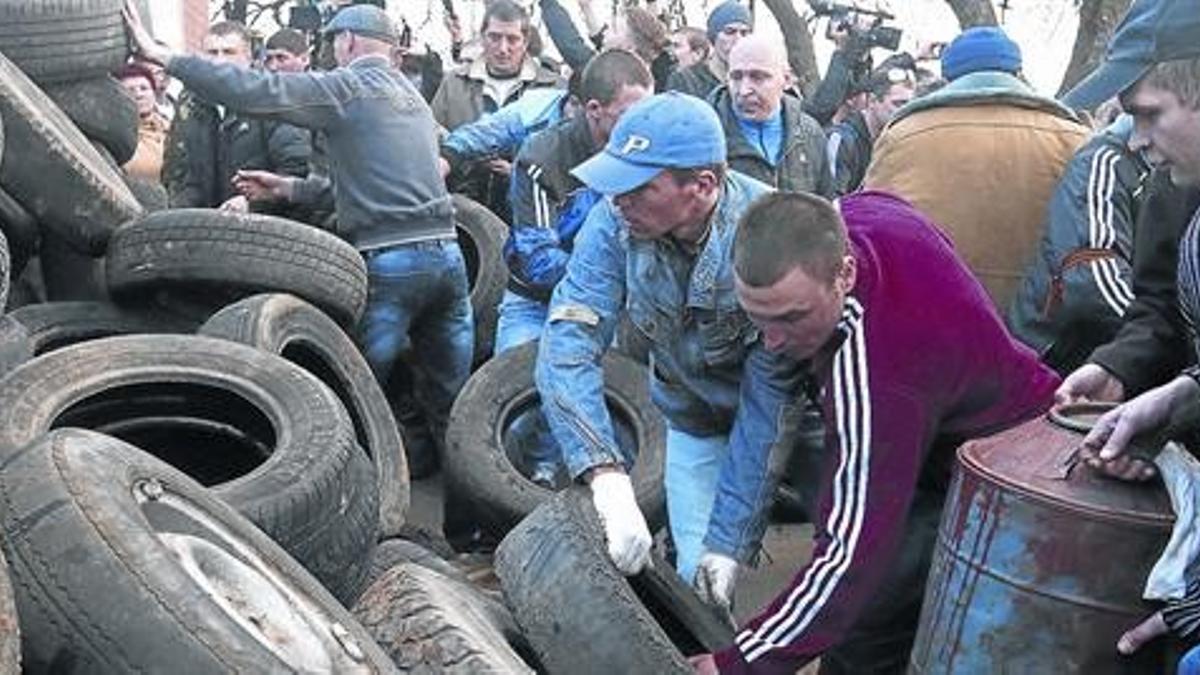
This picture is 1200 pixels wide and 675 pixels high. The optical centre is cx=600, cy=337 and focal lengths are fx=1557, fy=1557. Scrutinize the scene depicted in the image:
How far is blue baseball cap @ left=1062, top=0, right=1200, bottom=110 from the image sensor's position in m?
2.95

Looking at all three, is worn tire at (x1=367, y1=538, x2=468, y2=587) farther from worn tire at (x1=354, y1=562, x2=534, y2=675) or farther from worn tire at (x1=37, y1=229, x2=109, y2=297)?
worn tire at (x1=37, y1=229, x2=109, y2=297)

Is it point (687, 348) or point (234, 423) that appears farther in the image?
point (234, 423)

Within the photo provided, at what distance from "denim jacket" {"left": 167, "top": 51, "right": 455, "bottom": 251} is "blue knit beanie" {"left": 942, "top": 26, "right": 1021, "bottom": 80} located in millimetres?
2338

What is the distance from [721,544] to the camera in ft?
14.0

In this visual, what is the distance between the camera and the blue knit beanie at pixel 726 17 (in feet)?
28.7

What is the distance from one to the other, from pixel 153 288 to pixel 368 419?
3.08ft

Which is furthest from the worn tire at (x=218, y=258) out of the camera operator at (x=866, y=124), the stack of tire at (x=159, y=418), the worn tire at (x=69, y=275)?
the camera operator at (x=866, y=124)

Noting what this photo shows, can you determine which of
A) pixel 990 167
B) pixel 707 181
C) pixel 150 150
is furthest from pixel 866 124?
pixel 707 181

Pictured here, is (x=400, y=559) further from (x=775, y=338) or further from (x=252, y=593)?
(x=775, y=338)

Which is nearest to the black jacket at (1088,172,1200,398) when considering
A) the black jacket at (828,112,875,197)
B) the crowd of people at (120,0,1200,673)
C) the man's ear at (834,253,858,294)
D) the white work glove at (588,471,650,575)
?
the crowd of people at (120,0,1200,673)

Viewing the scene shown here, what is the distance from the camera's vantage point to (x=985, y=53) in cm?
591

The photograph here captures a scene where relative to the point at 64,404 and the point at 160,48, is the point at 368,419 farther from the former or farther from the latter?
the point at 160,48

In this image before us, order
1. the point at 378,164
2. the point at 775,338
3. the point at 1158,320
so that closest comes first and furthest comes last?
the point at 775,338
the point at 1158,320
the point at 378,164

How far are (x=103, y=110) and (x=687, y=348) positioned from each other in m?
3.69
